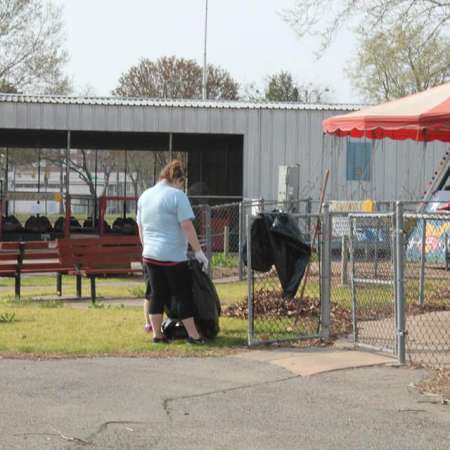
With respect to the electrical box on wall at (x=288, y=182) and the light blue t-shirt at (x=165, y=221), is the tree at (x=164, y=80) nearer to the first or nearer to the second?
the electrical box on wall at (x=288, y=182)

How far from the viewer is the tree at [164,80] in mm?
62375

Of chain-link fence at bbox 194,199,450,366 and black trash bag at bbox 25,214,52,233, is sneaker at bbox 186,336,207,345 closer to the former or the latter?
chain-link fence at bbox 194,199,450,366

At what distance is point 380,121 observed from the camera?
11922 mm

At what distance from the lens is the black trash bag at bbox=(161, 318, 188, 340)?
391 inches

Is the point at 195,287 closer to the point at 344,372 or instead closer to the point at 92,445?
the point at 344,372

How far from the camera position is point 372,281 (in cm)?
934

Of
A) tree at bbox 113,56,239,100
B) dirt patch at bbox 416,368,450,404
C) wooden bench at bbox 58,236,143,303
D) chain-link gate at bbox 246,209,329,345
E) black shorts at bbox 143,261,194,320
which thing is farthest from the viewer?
tree at bbox 113,56,239,100

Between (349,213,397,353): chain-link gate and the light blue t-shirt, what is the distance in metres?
1.64

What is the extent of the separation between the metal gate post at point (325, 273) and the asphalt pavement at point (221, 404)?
81cm

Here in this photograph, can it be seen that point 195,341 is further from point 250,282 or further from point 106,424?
point 106,424

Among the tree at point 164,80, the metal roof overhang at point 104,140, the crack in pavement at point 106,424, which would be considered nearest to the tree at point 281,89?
the tree at point 164,80

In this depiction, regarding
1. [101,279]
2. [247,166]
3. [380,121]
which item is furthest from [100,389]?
[247,166]

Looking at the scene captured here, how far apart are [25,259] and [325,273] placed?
6316 mm

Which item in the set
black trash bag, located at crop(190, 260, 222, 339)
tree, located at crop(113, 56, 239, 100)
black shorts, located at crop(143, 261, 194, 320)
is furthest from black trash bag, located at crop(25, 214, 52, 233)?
tree, located at crop(113, 56, 239, 100)
